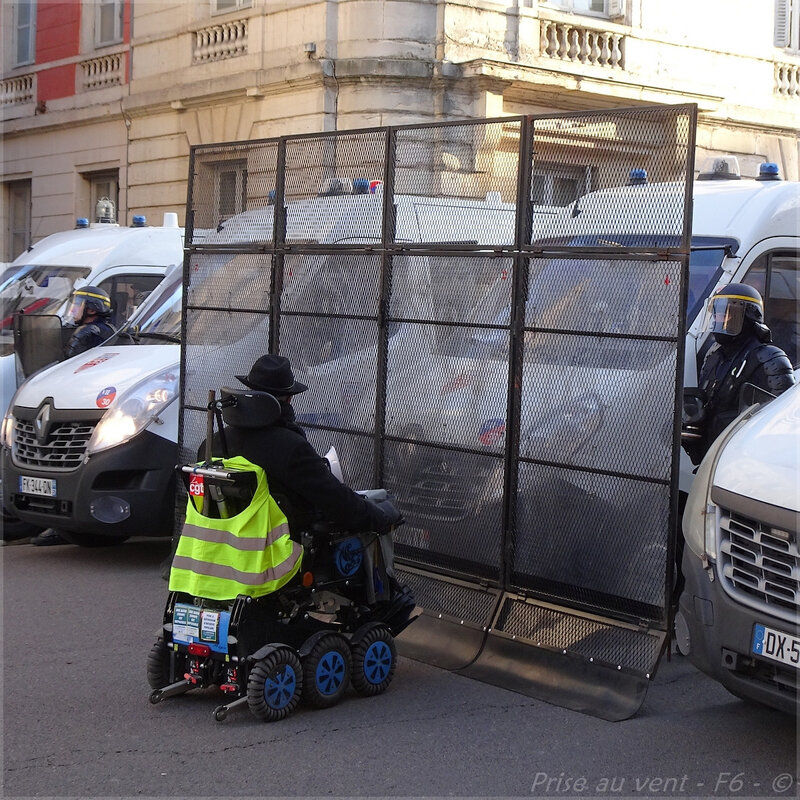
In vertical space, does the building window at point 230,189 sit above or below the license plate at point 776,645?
above

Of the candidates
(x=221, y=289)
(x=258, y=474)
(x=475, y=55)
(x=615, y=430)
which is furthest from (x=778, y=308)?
(x=475, y=55)

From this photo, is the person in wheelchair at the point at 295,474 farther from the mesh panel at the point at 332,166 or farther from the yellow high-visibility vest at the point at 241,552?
the mesh panel at the point at 332,166

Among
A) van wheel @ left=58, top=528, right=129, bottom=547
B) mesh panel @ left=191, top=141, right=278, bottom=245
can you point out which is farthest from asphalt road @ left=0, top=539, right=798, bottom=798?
mesh panel @ left=191, top=141, right=278, bottom=245

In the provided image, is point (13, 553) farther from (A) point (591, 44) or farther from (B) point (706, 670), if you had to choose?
(A) point (591, 44)

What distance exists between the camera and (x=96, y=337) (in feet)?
32.3

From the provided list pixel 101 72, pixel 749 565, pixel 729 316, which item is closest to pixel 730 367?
pixel 729 316

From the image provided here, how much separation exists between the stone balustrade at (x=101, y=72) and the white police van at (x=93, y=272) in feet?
38.9

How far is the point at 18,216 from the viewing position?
85.1ft

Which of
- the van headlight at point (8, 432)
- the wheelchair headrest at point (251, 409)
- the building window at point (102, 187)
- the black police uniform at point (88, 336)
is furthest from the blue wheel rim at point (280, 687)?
the building window at point (102, 187)

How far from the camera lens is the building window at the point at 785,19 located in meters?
21.2

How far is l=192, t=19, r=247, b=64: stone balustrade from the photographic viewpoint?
1925cm

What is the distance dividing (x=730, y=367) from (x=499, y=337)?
1306mm

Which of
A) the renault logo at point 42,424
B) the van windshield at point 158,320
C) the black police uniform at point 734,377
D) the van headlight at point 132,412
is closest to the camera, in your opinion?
the black police uniform at point 734,377

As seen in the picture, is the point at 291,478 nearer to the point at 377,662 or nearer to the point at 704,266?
the point at 377,662
